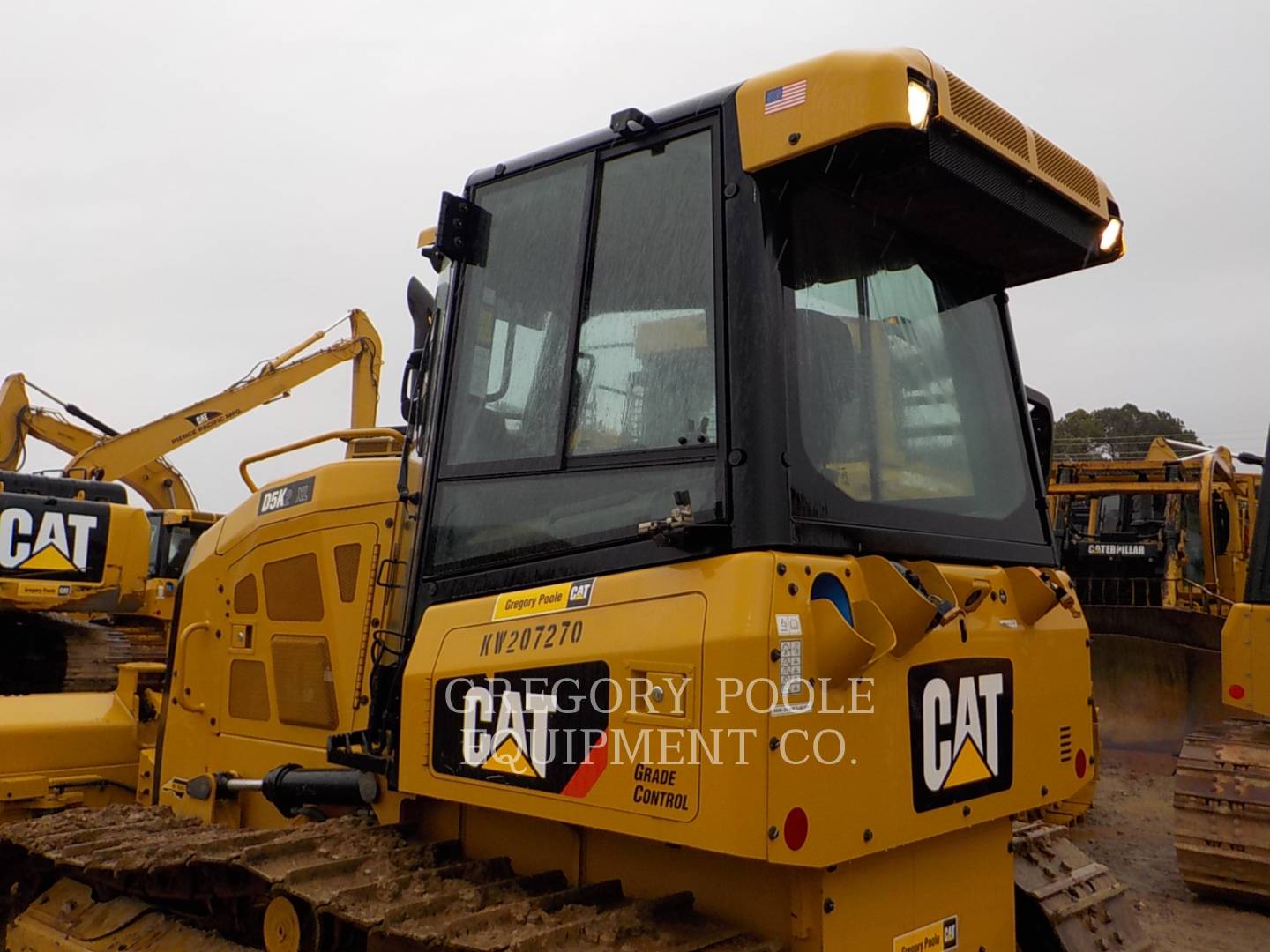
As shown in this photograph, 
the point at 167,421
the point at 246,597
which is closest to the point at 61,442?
the point at 167,421

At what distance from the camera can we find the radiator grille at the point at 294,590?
370 centimetres

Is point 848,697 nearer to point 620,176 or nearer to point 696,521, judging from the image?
point 696,521

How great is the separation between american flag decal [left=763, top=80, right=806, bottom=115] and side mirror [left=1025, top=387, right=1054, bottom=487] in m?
1.56

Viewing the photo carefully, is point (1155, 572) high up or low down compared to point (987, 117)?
down

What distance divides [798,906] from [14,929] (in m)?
3.07

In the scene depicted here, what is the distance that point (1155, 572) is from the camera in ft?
43.5

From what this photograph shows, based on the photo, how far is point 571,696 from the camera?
251 cm

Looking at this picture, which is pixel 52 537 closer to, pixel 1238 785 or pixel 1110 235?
pixel 1238 785

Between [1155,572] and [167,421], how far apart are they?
14060 mm

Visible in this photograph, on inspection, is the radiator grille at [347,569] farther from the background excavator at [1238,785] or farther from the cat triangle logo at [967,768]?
the background excavator at [1238,785]

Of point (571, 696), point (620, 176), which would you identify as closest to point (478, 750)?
point (571, 696)

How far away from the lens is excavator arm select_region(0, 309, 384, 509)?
15.7 m

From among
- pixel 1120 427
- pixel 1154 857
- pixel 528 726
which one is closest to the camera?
pixel 528 726

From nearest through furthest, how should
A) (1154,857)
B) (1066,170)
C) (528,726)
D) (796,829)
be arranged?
1. (796,829)
2. (528,726)
3. (1066,170)
4. (1154,857)
